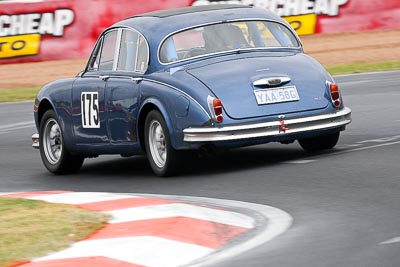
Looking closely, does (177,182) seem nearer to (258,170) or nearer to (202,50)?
(258,170)

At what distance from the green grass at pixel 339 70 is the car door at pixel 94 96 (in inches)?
428

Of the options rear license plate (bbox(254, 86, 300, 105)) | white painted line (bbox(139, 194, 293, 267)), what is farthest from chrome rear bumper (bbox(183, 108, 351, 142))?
white painted line (bbox(139, 194, 293, 267))

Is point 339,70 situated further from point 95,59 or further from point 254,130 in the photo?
point 254,130

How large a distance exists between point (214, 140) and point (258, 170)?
54 centimetres

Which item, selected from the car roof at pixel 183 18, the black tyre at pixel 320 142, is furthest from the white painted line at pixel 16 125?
the black tyre at pixel 320 142

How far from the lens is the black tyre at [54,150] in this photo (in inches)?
520

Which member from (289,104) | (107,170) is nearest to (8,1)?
(107,170)

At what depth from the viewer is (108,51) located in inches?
506

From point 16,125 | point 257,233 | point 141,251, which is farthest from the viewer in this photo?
point 16,125

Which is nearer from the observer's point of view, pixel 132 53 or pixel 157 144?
pixel 157 144

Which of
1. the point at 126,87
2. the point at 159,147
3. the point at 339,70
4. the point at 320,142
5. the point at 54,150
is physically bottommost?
the point at 339,70

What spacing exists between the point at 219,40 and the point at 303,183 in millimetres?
2438

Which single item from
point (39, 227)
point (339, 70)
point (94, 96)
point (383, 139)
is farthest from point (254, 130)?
point (339, 70)

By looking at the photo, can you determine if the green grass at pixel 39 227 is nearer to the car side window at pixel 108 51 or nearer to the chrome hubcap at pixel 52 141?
the car side window at pixel 108 51
